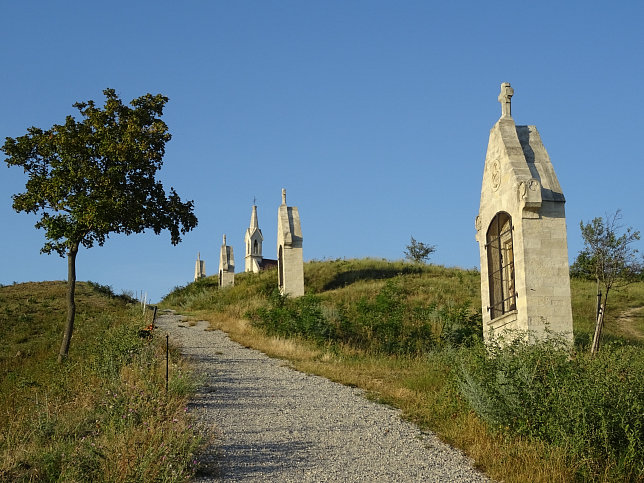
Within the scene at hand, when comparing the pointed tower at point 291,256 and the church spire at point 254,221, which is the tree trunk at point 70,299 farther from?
the church spire at point 254,221

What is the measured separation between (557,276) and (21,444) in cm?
930

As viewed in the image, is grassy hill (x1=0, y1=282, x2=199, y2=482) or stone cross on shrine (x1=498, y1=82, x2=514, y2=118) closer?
grassy hill (x1=0, y1=282, x2=199, y2=482)

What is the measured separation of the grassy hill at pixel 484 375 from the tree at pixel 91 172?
4.83 meters

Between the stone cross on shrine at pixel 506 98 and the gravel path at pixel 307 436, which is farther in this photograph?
the stone cross on shrine at pixel 506 98

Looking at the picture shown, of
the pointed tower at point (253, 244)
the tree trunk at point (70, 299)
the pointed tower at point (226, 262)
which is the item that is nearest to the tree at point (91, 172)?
the tree trunk at point (70, 299)

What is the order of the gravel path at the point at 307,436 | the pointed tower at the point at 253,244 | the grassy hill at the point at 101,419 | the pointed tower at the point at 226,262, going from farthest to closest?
the pointed tower at the point at 253,244, the pointed tower at the point at 226,262, the gravel path at the point at 307,436, the grassy hill at the point at 101,419

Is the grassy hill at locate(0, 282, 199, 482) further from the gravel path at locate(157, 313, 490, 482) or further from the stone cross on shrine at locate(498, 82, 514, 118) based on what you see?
the stone cross on shrine at locate(498, 82, 514, 118)

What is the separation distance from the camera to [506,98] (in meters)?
13.9

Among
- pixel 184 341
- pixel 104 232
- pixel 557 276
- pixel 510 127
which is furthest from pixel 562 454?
pixel 184 341

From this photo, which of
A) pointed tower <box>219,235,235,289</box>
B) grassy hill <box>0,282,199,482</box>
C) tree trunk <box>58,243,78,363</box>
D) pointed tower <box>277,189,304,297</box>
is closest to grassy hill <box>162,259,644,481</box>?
pointed tower <box>277,189,304,297</box>

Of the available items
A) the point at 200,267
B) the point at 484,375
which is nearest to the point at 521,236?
the point at 484,375

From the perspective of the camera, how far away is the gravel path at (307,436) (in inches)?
282

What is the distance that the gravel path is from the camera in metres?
7.17

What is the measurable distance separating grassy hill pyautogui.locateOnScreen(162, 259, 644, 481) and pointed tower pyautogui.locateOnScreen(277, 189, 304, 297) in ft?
7.89
